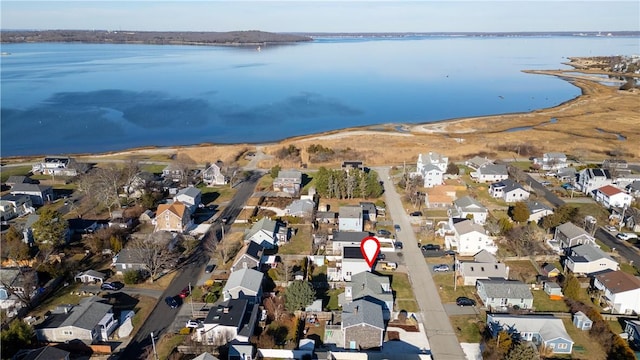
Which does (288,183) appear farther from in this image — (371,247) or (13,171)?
(13,171)

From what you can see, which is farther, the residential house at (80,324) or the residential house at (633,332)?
the residential house at (80,324)

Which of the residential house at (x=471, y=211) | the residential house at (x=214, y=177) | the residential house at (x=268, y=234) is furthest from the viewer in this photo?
the residential house at (x=214, y=177)

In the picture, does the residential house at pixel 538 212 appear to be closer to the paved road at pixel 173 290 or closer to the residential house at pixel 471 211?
the residential house at pixel 471 211

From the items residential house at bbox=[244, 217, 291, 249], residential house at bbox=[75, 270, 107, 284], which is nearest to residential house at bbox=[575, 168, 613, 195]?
residential house at bbox=[244, 217, 291, 249]

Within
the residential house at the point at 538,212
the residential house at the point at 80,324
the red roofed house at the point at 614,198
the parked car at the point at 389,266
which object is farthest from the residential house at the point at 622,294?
the residential house at the point at 80,324

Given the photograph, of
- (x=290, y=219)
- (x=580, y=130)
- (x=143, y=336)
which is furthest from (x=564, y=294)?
(x=580, y=130)

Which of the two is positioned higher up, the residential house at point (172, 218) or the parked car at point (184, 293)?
the residential house at point (172, 218)

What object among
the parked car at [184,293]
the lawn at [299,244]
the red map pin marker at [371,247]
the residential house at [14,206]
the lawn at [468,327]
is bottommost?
the lawn at [468,327]

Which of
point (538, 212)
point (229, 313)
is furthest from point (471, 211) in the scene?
point (229, 313)
